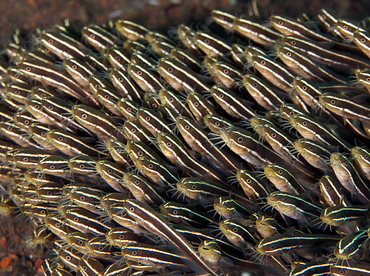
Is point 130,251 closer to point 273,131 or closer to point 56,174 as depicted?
point 56,174

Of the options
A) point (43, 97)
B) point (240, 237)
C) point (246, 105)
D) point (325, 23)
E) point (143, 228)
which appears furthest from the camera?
point (325, 23)


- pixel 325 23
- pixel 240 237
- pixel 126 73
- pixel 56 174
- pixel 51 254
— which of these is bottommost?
pixel 51 254

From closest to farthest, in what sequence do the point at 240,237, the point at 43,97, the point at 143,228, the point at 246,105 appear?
the point at 240,237 → the point at 143,228 → the point at 246,105 → the point at 43,97

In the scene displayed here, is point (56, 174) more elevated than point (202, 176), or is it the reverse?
point (56, 174)

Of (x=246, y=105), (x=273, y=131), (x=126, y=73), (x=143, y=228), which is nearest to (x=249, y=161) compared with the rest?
(x=273, y=131)

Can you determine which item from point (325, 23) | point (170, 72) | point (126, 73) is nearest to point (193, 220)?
point (170, 72)

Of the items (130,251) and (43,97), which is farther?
(43,97)
